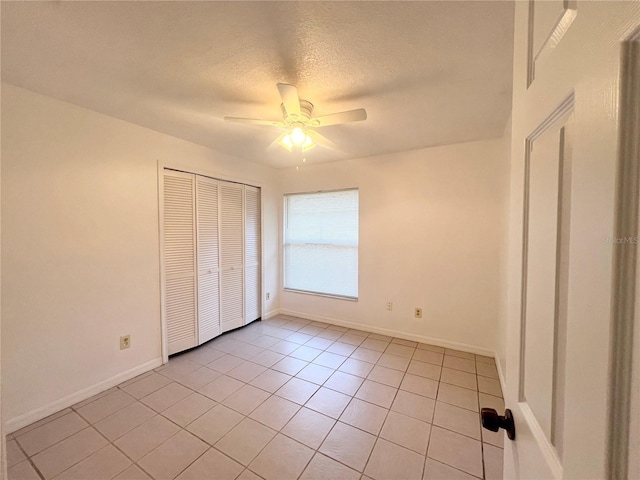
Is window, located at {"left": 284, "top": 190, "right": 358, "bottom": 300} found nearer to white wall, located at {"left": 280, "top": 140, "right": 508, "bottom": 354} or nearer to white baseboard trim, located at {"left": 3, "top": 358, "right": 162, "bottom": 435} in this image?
white wall, located at {"left": 280, "top": 140, "right": 508, "bottom": 354}

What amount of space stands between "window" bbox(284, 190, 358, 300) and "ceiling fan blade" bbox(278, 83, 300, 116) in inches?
74.2

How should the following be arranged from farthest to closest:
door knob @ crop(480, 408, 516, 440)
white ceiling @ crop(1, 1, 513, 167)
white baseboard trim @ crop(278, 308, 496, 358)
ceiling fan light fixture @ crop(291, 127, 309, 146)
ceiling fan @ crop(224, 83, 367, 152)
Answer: white baseboard trim @ crop(278, 308, 496, 358), ceiling fan light fixture @ crop(291, 127, 309, 146), ceiling fan @ crop(224, 83, 367, 152), white ceiling @ crop(1, 1, 513, 167), door knob @ crop(480, 408, 516, 440)

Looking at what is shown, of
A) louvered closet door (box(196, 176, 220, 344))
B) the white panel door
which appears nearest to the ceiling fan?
the white panel door

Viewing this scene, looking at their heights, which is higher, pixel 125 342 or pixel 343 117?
pixel 343 117

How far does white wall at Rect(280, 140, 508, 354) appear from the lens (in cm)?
262

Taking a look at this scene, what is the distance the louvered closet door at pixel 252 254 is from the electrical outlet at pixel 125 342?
1.41 meters

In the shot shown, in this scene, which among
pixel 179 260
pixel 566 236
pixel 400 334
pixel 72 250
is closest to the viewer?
pixel 566 236

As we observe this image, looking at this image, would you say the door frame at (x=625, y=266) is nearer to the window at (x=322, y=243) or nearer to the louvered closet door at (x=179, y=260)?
the louvered closet door at (x=179, y=260)

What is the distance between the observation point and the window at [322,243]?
3.48m

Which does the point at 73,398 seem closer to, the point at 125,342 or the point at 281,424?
the point at 125,342

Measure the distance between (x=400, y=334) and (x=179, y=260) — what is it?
2.77 m

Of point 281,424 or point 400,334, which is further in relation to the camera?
point 400,334

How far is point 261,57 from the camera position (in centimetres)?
139

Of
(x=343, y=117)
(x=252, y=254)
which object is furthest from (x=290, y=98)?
(x=252, y=254)
